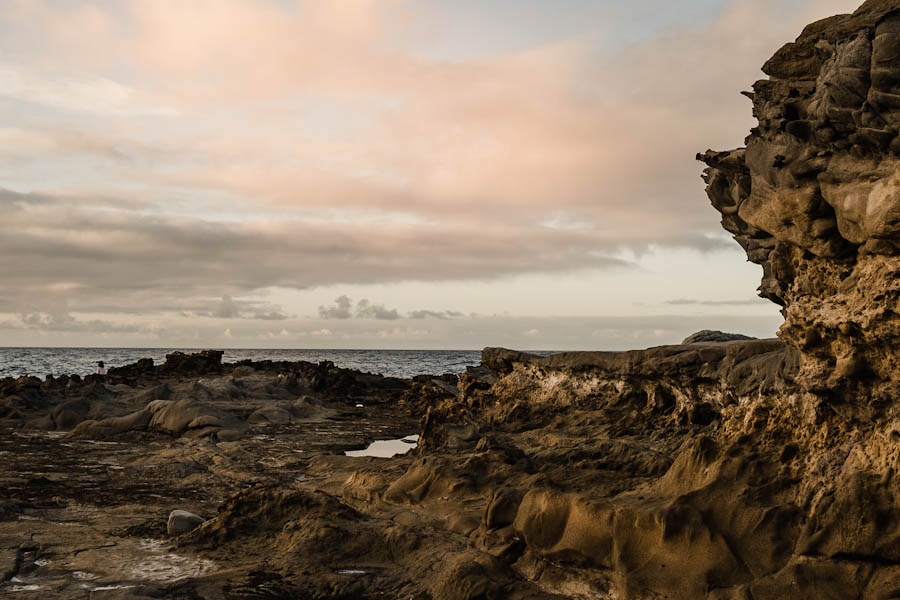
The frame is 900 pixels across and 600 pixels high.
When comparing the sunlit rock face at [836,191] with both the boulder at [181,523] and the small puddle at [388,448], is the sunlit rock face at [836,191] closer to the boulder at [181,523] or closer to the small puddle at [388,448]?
the boulder at [181,523]

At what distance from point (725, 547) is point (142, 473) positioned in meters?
10.4

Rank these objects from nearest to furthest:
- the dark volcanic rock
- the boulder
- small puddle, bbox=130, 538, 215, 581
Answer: small puddle, bbox=130, 538, 215, 581 < the boulder < the dark volcanic rock

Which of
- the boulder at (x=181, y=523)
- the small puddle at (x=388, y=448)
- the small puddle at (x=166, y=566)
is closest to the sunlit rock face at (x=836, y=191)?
the small puddle at (x=166, y=566)

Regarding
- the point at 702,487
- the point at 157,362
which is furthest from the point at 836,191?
the point at 157,362

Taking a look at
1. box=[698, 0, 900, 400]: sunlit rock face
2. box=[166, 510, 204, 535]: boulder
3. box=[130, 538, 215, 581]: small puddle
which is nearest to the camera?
box=[698, 0, 900, 400]: sunlit rock face

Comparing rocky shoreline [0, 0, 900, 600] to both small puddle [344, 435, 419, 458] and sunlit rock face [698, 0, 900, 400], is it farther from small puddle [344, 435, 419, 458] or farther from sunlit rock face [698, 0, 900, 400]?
small puddle [344, 435, 419, 458]

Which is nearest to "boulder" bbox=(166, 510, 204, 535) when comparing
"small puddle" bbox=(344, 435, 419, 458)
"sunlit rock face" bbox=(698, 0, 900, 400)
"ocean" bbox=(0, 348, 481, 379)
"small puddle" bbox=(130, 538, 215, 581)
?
"small puddle" bbox=(130, 538, 215, 581)

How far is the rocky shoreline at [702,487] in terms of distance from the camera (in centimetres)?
534

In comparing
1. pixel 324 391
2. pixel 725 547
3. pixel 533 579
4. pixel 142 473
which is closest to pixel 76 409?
pixel 142 473

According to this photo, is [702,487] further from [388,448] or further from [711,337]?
[388,448]

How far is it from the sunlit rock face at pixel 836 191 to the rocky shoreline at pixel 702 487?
0.02 meters

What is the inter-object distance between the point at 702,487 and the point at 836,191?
255cm

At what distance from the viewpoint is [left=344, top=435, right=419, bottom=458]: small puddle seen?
16.0 m

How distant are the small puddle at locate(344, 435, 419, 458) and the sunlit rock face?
33.9 ft
